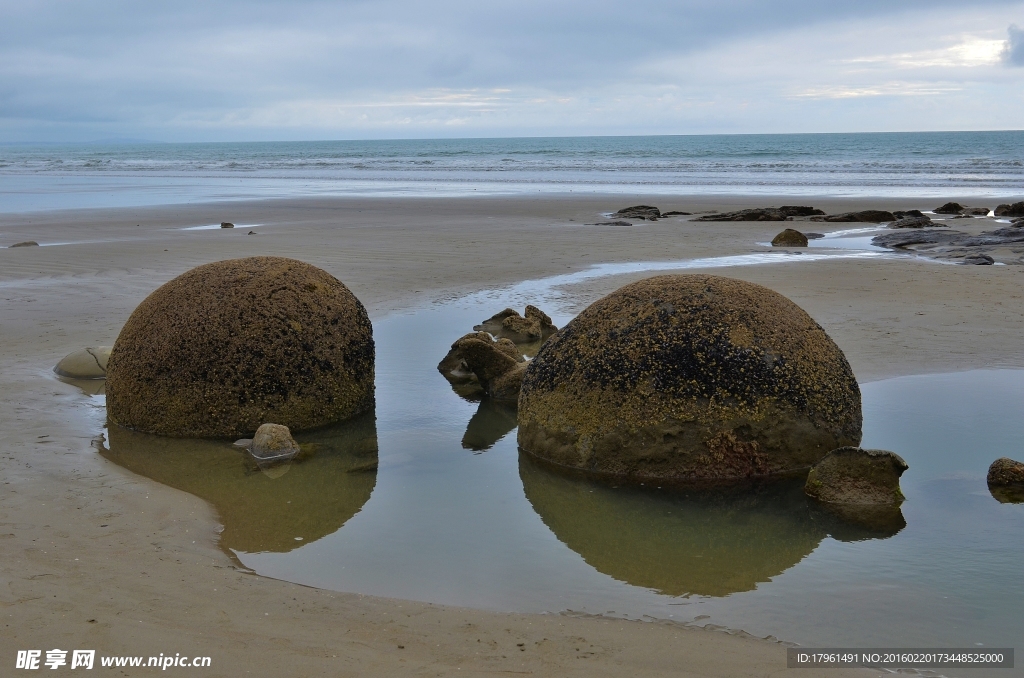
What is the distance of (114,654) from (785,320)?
12.8 ft

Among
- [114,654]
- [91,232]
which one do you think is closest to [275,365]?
[114,654]

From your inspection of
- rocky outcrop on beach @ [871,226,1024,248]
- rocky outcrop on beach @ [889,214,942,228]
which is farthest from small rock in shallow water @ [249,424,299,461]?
rocky outcrop on beach @ [889,214,942,228]

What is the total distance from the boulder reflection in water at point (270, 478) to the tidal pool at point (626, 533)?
0.6 inches

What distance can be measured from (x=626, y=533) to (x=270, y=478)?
2.09 meters

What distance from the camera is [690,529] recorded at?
15.0 feet

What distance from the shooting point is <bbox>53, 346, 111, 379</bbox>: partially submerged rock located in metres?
7.53

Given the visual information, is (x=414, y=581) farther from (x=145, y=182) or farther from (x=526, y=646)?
(x=145, y=182)

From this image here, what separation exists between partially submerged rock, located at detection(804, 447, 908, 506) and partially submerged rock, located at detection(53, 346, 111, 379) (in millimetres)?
5584

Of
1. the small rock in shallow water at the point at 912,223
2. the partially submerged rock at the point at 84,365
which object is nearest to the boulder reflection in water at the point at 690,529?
the partially submerged rock at the point at 84,365

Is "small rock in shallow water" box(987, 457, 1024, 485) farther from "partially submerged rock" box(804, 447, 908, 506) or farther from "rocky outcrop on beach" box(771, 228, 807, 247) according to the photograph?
"rocky outcrop on beach" box(771, 228, 807, 247)

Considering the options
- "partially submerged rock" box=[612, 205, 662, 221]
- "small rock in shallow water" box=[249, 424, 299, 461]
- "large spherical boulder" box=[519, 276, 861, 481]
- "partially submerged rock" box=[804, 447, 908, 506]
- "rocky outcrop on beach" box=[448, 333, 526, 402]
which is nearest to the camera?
"partially submerged rock" box=[804, 447, 908, 506]

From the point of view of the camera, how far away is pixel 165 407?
601 cm

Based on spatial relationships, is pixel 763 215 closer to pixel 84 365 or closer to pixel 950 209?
pixel 950 209

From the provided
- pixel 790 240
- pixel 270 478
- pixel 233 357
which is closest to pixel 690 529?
pixel 270 478
